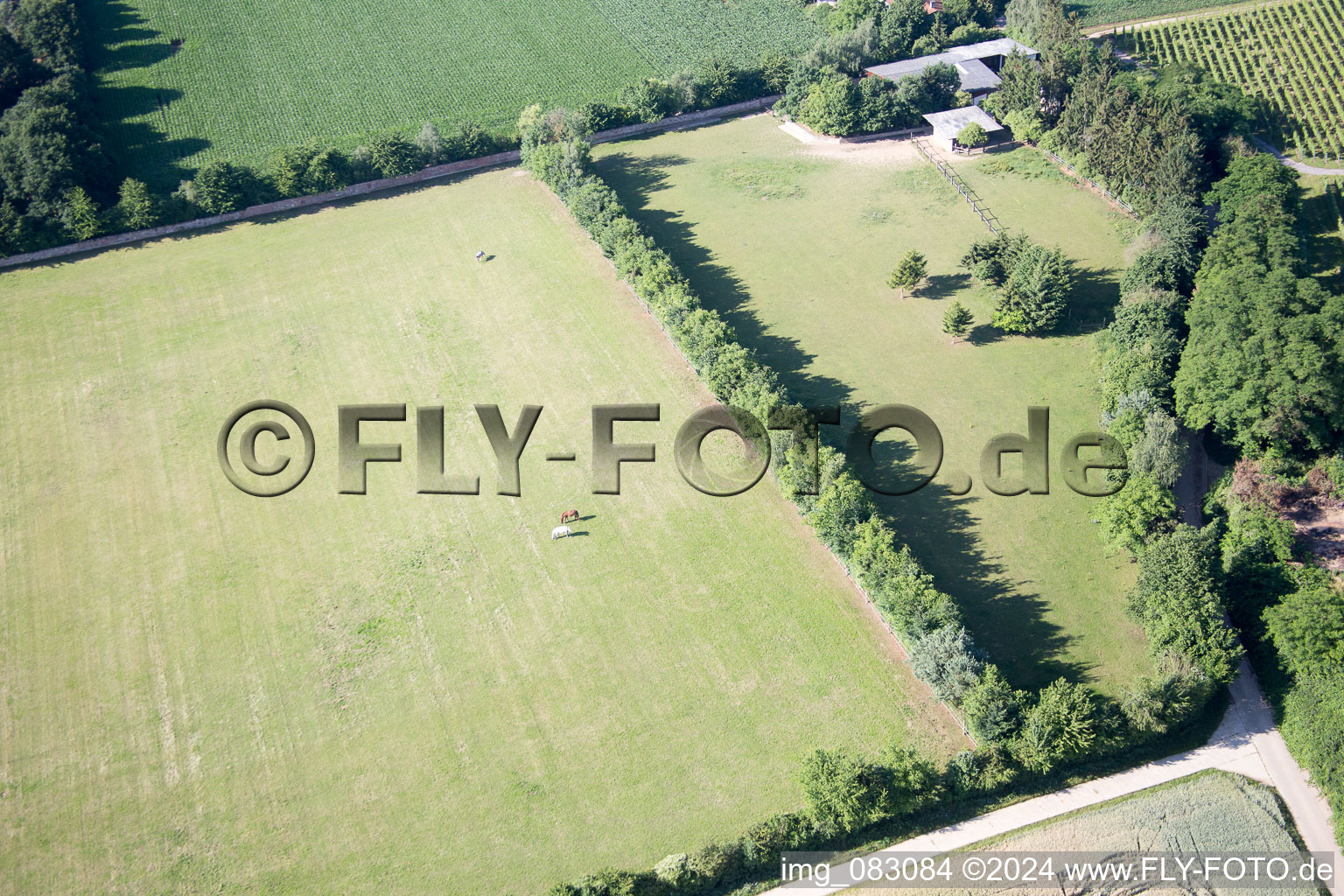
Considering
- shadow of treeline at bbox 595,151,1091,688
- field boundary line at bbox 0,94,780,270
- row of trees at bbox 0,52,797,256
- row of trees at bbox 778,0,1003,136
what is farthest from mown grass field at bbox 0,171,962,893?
row of trees at bbox 778,0,1003,136

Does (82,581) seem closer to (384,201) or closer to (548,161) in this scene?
(384,201)

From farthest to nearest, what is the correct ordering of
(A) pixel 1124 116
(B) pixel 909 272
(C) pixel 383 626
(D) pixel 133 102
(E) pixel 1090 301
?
(D) pixel 133 102
(A) pixel 1124 116
(E) pixel 1090 301
(B) pixel 909 272
(C) pixel 383 626

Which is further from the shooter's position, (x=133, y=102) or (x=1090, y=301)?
(x=133, y=102)

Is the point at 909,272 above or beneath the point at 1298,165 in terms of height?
beneath

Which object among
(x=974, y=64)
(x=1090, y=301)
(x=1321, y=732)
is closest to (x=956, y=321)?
(x=1090, y=301)

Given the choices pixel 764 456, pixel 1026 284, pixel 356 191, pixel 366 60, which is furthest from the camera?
pixel 366 60

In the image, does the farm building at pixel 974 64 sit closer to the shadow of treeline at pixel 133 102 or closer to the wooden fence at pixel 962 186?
the wooden fence at pixel 962 186

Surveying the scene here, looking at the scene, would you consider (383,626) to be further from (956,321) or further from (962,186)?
(962,186)
